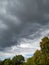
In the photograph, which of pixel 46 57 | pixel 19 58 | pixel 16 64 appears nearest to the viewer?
pixel 46 57

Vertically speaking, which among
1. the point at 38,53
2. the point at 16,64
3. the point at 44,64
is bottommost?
the point at 44,64

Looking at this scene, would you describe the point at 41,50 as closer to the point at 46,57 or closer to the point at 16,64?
the point at 46,57

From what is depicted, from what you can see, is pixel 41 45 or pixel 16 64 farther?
pixel 16 64

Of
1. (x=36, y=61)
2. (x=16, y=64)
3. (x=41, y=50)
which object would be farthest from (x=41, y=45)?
(x=16, y=64)

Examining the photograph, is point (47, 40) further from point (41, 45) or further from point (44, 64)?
point (44, 64)

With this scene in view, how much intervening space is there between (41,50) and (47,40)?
5302 millimetres

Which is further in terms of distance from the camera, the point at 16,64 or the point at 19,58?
the point at 19,58

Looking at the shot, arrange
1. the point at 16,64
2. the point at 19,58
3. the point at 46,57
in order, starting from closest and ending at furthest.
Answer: the point at 46,57
the point at 16,64
the point at 19,58

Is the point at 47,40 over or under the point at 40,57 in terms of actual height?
over

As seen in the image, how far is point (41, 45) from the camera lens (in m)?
90.6

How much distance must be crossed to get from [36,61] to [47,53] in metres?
7.50

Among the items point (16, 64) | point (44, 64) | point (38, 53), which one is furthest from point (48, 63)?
point (16, 64)

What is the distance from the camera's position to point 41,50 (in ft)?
297

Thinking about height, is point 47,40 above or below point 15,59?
below
